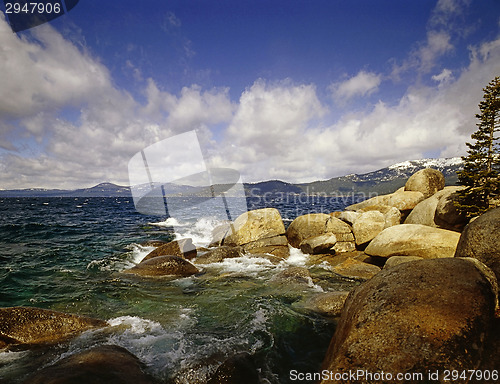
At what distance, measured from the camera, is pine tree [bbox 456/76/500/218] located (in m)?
12.4

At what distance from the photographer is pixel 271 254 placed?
16.4m

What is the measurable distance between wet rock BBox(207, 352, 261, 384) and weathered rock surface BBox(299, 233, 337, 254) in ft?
37.3

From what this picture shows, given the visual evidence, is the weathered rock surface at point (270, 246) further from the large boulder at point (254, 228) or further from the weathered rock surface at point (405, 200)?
the weathered rock surface at point (405, 200)

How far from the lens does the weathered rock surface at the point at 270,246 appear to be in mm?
16844

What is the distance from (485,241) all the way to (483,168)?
1103 cm

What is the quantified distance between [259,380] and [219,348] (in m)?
1.38

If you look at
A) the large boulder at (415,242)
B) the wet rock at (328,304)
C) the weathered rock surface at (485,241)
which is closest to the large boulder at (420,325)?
the weathered rock surface at (485,241)

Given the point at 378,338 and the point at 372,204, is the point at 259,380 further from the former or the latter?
the point at 372,204

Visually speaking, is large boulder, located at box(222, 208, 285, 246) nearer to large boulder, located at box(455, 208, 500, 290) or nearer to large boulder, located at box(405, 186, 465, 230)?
large boulder, located at box(405, 186, 465, 230)

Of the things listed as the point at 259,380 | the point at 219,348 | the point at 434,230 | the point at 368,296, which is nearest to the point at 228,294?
the point at 219,348

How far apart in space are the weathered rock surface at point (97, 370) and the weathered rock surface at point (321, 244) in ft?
41.8

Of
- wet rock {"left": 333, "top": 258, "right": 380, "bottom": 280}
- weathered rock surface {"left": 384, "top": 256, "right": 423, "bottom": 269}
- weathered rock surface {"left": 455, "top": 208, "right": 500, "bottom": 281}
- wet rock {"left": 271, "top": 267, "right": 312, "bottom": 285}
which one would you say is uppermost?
weathered rock surface {"left": 455, "top": 208, "right": 500, "bottom": 281}

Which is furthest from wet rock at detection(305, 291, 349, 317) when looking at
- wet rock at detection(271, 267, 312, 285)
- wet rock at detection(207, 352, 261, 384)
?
wet rock at detection(207, 352, 261, 384)

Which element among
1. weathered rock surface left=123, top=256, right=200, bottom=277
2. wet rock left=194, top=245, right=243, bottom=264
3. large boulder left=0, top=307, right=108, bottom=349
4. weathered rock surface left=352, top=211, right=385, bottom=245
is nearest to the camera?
large boulder left=0, top=307, right=108, bottom=349
